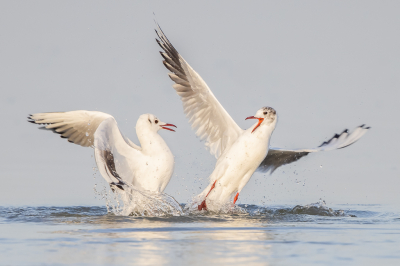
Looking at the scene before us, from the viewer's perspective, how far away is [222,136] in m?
11.5

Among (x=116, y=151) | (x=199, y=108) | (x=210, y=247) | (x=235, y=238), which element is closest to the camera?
(x=210, y=247)

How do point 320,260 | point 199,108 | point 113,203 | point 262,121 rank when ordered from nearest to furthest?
1. point 320,260
2. point 113,203
3. point 262,121
4. point 199,108

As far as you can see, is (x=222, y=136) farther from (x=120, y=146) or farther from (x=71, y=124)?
(x=120, y=146)

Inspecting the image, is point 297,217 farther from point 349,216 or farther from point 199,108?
point 199,108

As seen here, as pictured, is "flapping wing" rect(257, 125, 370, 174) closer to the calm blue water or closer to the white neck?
the calm blue water

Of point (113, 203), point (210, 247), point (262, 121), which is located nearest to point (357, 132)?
point (262, 121)

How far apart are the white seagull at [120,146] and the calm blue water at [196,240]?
2.37ft

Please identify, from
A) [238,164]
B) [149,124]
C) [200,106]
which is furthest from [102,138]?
[200,106]

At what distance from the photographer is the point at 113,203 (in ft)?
32.5

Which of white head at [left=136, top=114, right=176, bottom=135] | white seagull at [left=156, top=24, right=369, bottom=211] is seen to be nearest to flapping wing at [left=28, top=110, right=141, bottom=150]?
white head at [left=136, top=114, right=176, bottom=135]

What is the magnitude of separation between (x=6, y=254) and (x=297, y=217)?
5.15 m

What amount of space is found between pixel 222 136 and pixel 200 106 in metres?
0.75

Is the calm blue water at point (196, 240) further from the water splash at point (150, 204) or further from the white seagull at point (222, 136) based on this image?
the white seagull at point (222, 136)

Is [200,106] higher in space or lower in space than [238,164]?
higher
